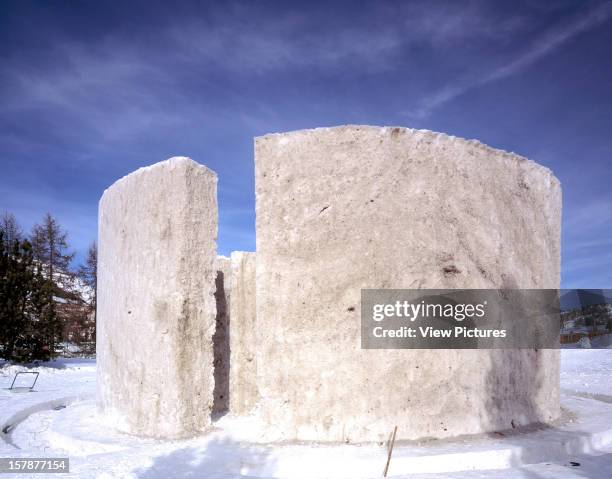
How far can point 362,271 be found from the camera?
5.35 m

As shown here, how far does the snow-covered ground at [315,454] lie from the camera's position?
14.7ft

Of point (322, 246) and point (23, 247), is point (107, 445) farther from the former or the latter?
point (23, 247)

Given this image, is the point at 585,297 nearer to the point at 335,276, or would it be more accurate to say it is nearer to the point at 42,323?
the point at 335,276

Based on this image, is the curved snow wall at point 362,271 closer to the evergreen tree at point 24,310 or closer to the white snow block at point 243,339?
the white snow block at point 243,339

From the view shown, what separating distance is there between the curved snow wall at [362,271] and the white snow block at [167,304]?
3.20ft

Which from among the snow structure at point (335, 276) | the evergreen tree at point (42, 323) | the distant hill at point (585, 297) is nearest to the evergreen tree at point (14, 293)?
the evergreen tree at point (42, 323)

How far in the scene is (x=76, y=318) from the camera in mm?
24031

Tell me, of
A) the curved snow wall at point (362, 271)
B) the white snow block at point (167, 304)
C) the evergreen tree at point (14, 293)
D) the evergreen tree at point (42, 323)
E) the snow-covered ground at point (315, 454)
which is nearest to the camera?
the snow-covered ground at point (315, 454)

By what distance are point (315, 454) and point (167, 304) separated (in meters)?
2.51

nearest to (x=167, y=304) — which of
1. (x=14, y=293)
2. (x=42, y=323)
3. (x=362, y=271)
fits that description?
(x=362, y=271)

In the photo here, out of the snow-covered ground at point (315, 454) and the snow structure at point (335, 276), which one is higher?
the snow structure at point (335, 276)

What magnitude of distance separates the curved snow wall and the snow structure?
0.05 ft

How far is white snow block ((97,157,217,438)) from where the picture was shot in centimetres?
581

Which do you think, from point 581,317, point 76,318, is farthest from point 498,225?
point 76,318
